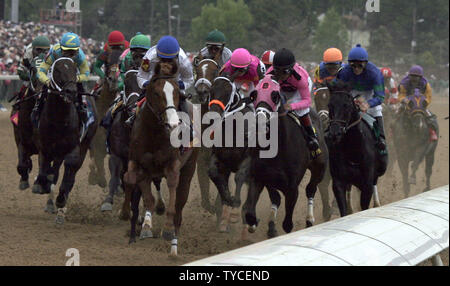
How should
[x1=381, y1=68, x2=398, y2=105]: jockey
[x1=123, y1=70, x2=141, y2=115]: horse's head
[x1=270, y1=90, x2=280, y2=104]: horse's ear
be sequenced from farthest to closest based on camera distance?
[x1=381, y1=68, x2=398, y2=105]: jockey → [x1=123, y1=70, x2=141, y2=115]: horse's head → [x1=270, y1=90, x2=280, y2=104]: horse's ear

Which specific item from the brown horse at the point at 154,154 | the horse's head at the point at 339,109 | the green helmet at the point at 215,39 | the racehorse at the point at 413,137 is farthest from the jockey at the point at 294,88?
the racehorse at the point at 413,137

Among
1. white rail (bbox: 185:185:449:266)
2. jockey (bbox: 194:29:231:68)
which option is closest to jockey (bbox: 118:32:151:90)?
jockey (bbox: 194:29:231:68)

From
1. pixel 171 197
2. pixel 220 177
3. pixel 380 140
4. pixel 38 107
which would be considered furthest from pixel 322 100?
pixel 171 197

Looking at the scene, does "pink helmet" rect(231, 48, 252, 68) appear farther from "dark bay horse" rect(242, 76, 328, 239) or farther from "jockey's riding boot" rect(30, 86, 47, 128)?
"jockey's riding boot" rect(30, 86, 47, 128)

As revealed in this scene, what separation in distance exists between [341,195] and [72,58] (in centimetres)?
356

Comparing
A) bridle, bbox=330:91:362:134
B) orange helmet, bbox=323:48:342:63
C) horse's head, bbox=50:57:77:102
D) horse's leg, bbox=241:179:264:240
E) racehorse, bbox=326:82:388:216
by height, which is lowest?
horse's leg, bbox=241:179:264:240

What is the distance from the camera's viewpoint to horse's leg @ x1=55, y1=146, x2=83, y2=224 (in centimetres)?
930

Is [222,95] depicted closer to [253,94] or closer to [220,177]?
[253,94]

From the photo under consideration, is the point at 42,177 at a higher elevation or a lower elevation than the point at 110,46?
lower

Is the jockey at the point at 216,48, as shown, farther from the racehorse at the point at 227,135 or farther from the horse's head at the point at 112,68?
the horse's head at the point at 112,68

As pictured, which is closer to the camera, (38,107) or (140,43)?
(140,43)

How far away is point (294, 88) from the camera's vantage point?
856 centimetres

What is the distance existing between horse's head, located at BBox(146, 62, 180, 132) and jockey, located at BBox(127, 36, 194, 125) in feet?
0.43
